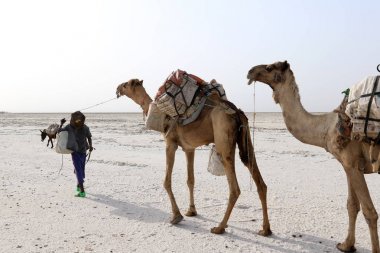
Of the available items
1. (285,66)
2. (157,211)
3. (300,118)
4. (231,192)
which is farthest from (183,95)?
(157,211)

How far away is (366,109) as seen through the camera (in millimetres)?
4582

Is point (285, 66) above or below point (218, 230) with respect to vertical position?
above

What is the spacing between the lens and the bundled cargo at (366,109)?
454 centimetres

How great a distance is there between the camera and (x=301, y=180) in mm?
10688

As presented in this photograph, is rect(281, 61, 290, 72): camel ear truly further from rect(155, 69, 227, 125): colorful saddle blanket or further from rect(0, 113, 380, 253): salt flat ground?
rect(0, 113, 380, 253): salt flat ground

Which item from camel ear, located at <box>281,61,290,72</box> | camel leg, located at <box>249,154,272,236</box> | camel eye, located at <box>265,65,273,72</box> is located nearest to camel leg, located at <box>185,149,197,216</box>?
camel leg, located at <box>249,154,272,236</box>

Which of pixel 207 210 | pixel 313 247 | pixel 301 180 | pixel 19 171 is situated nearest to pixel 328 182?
pixel 301 180

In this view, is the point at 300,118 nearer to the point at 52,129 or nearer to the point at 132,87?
the point at 132,87

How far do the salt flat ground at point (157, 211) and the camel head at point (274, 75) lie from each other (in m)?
2.24

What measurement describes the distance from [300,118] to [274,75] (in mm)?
646

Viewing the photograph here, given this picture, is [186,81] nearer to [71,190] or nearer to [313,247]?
[313,247]

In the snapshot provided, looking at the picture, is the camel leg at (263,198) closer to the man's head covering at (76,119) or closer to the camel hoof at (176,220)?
the camel hoof at (176,220)

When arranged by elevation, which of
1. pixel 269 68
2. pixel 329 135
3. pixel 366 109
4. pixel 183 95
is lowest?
pixel 329 135

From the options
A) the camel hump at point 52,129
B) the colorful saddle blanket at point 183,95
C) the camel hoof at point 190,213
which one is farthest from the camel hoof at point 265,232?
the camel hump at point 52,129
